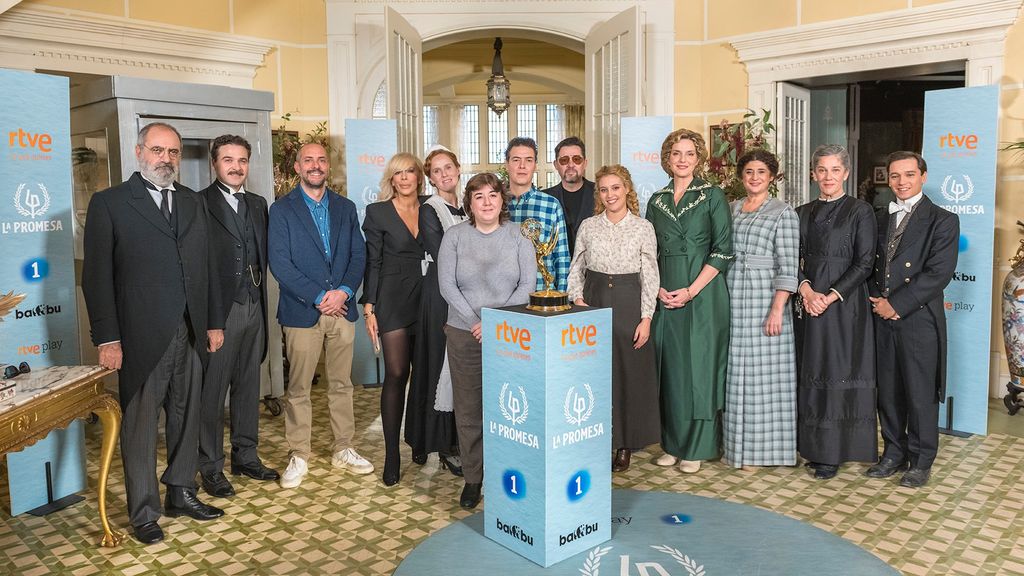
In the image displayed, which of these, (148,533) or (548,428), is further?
(148,533)

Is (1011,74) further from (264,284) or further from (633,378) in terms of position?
(264,284)

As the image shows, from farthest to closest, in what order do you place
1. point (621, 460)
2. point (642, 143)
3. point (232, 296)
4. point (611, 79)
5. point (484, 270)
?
point (611, 79) → point (642, 143) → point (621, 460) → point (232, 296) → point (484, 270)

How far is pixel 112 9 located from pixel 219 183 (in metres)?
2.84

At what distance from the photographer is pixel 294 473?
13.2 feet

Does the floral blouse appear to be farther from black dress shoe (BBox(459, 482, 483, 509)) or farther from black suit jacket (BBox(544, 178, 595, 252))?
black dress shoe (BBox(459, 482, 483, 509))

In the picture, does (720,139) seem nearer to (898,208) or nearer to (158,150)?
(898,208)

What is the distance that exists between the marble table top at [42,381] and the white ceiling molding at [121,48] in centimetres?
326

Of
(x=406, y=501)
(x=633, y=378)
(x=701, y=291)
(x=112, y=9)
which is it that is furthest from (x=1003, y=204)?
(x=112, y=9)

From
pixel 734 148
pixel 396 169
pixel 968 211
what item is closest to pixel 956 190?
pixel 968 211

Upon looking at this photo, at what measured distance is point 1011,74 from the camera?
17.8ft

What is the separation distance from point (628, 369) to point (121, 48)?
4503 millimetres

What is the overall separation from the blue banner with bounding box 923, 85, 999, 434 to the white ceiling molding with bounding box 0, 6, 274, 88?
518cm

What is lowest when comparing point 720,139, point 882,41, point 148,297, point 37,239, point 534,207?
point 148,297

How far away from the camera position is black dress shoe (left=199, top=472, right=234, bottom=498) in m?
3.85
